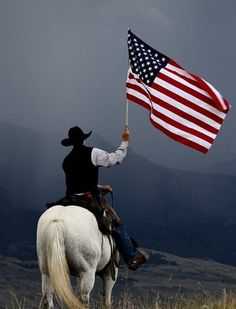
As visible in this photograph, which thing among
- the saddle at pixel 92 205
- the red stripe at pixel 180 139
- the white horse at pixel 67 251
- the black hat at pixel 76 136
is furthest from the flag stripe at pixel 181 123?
the white horse at pixel 67 251

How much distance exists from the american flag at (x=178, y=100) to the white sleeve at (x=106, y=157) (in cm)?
261

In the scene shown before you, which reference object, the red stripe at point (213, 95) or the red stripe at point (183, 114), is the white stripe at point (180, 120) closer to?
the red stripe at point (183, 114)

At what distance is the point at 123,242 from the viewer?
600 inches

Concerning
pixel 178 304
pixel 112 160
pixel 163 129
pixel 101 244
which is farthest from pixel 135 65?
pixel 178 304

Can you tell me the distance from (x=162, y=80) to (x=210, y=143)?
6.38 ft

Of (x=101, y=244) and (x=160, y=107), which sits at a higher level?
(x=160, y=107)

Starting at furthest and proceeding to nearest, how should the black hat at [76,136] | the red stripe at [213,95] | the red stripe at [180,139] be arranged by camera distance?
the red stripe at [213,95] → the red stripe at [180,139] → the black hat at [76,136]

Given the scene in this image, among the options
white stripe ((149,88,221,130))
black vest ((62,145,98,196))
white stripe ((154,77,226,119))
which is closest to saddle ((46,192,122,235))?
black vest ((62,145,98,196))

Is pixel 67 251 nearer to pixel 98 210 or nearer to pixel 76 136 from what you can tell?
pixel 98 210

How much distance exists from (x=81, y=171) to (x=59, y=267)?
2.54 meters

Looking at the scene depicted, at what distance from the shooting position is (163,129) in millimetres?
17062

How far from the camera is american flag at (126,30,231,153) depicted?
675 inches

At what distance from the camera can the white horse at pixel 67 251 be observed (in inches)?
503

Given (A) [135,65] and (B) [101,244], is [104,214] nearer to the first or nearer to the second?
(B) [101,244]
